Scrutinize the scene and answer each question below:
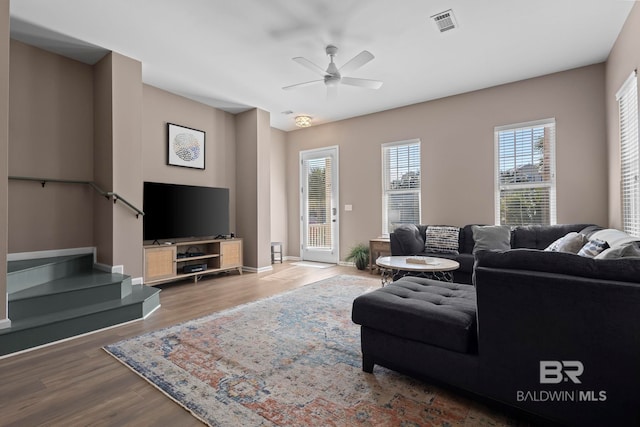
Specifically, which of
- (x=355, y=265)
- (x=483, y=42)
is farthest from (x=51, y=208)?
(x=483, y=42)

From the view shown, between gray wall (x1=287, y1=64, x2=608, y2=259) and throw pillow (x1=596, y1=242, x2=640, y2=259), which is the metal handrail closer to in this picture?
gray wall (x1=287, y1=64, x2=608, y2=259)

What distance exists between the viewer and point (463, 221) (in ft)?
16.1

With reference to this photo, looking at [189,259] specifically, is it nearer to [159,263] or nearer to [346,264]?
[159,263]

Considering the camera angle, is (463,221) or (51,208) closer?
(51,208)

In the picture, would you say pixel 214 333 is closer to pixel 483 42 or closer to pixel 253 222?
pixel 253 222

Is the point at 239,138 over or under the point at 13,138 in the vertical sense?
over

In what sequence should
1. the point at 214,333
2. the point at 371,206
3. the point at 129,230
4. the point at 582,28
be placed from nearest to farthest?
the point at 214,333
the point at 582,28
the point at 129,230
the point at 371,206

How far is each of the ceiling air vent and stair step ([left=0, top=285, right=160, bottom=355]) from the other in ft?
13.3

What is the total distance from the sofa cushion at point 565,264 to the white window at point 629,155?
2204 millimetres

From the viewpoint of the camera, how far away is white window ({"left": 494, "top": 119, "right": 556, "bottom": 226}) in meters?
4.29

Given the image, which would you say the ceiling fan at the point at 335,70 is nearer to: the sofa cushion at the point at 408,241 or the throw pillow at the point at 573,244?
the sofa cushion at the point at 408,241

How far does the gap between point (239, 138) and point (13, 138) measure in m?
3.08

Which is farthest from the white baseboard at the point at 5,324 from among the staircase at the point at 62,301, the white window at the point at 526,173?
the white window at the point at 526,173

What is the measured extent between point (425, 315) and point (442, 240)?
3003 mm
